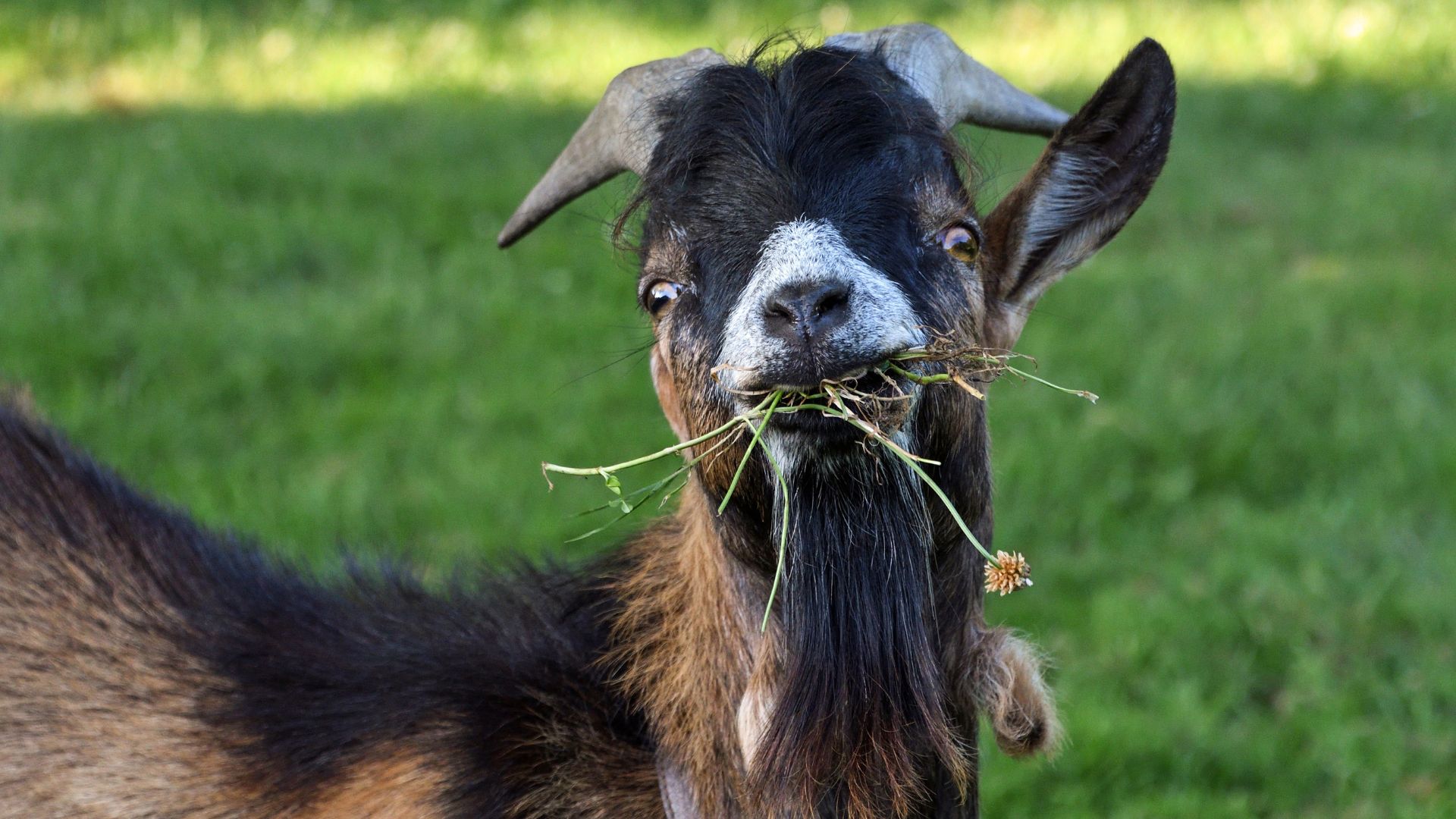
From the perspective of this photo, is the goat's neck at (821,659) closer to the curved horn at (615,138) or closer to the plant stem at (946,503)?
the plant stem at (946,503)

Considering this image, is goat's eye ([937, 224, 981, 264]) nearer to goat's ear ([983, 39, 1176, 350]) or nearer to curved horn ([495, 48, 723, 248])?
goat's ear ([983, 39, 1176, 350])

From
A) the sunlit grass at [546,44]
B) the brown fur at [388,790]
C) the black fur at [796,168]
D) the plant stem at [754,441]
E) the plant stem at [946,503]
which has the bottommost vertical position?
the brown fur at [388,790]

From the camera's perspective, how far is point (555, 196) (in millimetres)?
3523

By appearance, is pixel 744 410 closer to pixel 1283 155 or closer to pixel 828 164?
pixel 828 164

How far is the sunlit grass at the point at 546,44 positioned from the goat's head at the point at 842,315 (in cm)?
667

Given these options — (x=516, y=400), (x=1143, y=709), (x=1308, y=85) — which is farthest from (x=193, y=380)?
(x=1308, y=85)

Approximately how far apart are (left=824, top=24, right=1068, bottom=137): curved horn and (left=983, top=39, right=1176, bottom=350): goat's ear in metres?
0.26

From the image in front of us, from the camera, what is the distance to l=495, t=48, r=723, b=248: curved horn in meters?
3.27

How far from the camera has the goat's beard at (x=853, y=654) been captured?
2.68 metres

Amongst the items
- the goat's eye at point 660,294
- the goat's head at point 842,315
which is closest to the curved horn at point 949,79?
the goat's head at point 842,315

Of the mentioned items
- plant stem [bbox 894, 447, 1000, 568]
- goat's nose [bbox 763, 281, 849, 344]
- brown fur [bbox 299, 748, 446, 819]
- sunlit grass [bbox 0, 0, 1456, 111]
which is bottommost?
brown fur [bbox 299, 748, 446, 819]

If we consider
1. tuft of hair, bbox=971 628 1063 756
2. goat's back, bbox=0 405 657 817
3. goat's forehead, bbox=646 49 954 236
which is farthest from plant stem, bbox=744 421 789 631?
goat's back, bbox=0 405 657 817

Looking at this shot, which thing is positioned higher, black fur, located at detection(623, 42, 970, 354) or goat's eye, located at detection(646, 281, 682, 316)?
black fur, located at detection(623, 42, 970, 354)

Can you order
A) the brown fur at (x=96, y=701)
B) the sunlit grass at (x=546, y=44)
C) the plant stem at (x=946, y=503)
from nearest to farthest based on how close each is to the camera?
the plant stem at (x=946, y=503)
the brown fur at (x=96, y=701)
the sunlit grass at (x=546, y=44)
